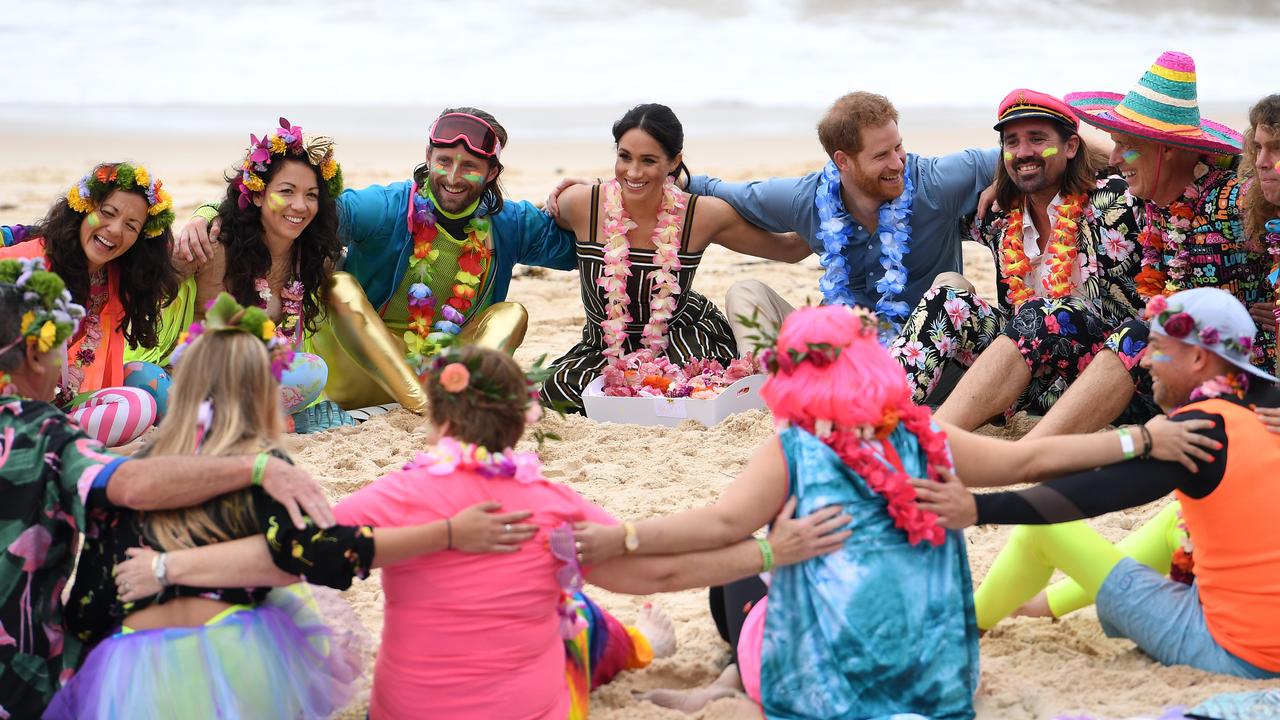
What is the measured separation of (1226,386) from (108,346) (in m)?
4.41

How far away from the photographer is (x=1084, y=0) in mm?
40594

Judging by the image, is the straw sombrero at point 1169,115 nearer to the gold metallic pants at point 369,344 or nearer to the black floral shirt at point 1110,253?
the black floral shirt at point 1110,253

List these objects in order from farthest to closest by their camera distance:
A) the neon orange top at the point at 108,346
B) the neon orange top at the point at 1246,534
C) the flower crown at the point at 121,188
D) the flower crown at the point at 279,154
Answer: the flower crown at the point at 279,154 < the neon orange top at the point at 108,346 < the flower crown at the point at 121,188 < the neon orange top at the point at 1246,534

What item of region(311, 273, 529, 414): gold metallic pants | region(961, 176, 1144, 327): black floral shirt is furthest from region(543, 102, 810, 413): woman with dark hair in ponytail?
region(961, 176, 1144, 327): black floral shirt

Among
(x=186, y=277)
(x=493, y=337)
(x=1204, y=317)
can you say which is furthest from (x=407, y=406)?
(x=1204, y=317)

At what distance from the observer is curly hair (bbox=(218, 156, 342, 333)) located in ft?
19.9

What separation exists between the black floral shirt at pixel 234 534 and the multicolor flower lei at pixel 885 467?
3.74ft

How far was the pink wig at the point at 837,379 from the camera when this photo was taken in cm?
315

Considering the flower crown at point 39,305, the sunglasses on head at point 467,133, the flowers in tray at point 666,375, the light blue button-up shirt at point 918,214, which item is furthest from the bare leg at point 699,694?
the sunglasses on head at point 467,133

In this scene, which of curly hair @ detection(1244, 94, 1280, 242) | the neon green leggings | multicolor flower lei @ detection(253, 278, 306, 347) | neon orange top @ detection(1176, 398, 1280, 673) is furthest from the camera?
multicolor flower lei @ detection(253, 278, 306, 347)

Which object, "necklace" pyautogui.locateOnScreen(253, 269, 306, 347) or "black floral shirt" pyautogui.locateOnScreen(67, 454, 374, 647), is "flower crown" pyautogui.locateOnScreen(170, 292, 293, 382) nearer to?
"black floral shirt" pyautogui.locateOnScreen(67, 454, 374, 647)

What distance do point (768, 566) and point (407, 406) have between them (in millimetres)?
3660

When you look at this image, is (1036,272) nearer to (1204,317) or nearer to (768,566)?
(1204,317)

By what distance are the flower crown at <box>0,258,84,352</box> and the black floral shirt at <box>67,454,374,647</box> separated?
20.1 inches
